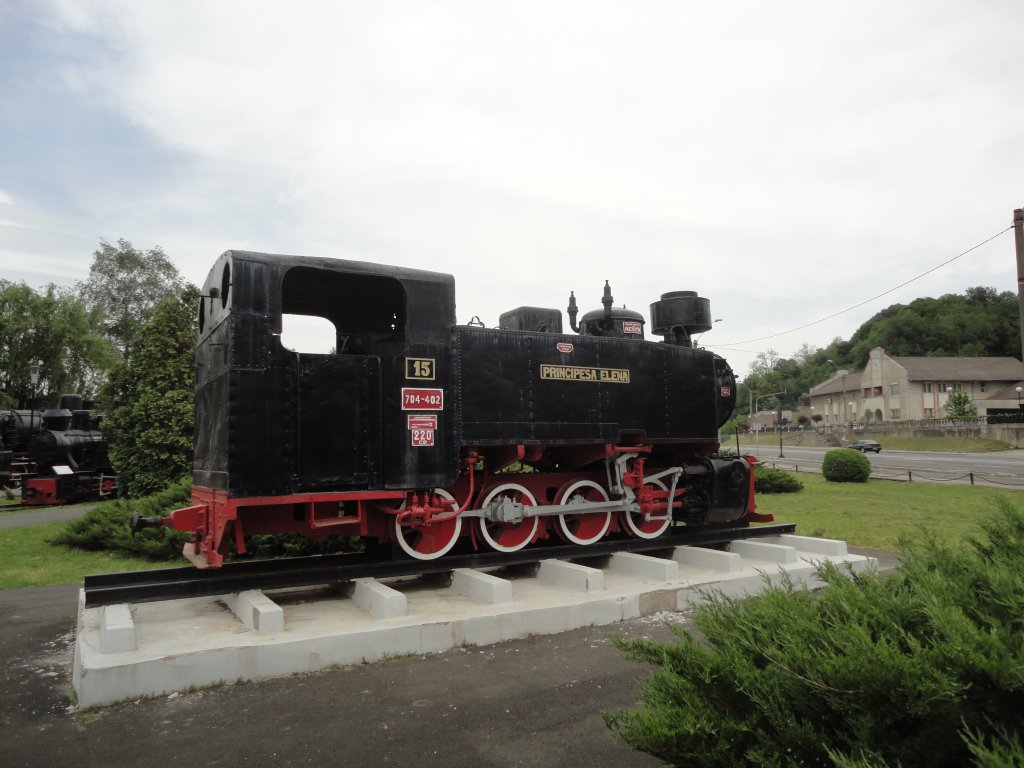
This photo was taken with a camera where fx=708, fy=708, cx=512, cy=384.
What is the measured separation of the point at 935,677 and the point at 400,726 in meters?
3.11

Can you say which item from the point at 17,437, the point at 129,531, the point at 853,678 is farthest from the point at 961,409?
the point at 853,678

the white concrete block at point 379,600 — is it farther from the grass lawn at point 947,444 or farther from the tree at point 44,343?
the grass lawn at point 947,444

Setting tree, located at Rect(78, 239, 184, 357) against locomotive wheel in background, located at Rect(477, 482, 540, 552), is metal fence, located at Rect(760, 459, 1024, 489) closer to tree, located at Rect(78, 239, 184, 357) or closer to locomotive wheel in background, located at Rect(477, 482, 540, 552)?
locomotive wheel in background, located at Rect(477, 482, 540, 552)

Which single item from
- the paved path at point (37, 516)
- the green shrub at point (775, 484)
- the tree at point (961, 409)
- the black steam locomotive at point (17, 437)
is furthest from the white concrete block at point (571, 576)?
the tree at point (961, 409)

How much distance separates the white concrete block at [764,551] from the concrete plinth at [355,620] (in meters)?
0.26

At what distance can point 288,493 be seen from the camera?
19.9 ft

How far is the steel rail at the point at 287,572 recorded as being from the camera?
5953 mm

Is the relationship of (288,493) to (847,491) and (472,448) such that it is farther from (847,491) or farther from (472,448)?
(847,491)

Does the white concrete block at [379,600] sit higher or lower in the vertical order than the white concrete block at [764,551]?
higher

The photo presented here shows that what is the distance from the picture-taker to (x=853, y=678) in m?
2.19

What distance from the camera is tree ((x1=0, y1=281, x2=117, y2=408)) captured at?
140ft

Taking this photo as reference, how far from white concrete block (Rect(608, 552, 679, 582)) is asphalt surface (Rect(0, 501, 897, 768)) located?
1.64 m

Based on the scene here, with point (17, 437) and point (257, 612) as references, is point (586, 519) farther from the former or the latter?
point (17, 437)

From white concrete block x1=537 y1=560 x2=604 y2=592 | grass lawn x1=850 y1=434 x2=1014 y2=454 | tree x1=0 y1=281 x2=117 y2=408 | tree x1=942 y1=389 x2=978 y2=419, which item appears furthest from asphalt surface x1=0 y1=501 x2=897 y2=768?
tree x1=942 y1=389 x2=978 y2=419
